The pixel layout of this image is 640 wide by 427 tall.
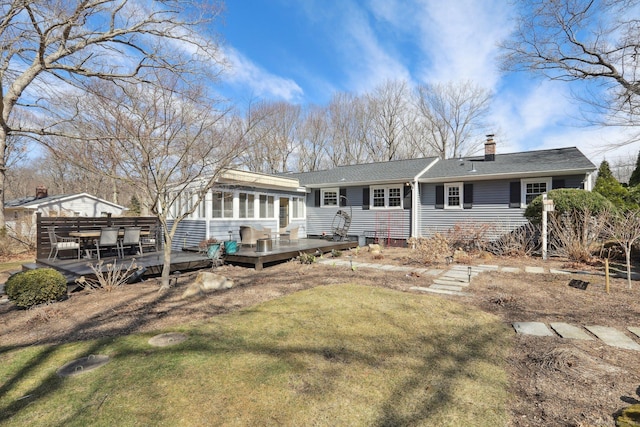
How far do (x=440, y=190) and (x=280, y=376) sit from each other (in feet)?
39.8

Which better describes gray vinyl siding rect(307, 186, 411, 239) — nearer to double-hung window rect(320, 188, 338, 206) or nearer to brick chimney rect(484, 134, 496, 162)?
double-hung window rect(320, 188, 338, 206)

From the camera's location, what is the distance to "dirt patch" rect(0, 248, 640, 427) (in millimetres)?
2723

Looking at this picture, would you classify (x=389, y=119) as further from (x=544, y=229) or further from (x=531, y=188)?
(x=544, y=229)

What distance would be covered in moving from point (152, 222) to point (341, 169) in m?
10.1

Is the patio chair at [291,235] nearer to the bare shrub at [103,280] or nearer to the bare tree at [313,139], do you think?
the bare shrub at [103,280]

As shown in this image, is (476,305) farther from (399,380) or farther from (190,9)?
(190,9)

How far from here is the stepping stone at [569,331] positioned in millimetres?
4000

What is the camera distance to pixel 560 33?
48.4 ft

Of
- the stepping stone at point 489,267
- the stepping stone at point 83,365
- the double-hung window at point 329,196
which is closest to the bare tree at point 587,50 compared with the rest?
the double-hung window at point 329,196

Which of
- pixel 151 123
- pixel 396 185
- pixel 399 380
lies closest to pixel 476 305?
pixel 399 380

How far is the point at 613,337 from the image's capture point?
13.1 ft

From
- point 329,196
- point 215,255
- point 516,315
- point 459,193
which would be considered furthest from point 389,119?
point 516,315

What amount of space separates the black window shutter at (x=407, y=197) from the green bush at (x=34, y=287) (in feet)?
38.5

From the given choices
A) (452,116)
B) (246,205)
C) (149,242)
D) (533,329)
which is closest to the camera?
(533,329)
